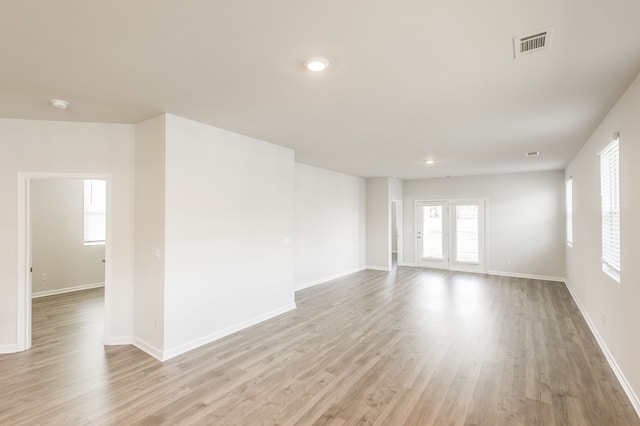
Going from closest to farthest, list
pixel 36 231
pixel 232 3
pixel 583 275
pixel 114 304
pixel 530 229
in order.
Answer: pixel 232 3 < pixel 114 304 < pixel 583 275 < pixel 36 231 < pixel 530 229

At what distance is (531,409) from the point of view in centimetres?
251

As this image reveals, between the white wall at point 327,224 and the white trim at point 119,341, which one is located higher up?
the white wall at point 327,224

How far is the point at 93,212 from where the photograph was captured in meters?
6.68

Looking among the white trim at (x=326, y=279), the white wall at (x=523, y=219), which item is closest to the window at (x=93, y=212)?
the white trim at (x=326, y=279)

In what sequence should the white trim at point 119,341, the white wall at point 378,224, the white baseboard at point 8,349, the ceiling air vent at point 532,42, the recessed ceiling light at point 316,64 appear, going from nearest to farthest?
the ceiling air vent at point 532,42 → the recessed ceiling light at point 316,64 → the white baseboard at point 8,349 → the white trim at point 119,341 → the white wall at point 378,224

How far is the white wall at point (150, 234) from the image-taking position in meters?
3.42

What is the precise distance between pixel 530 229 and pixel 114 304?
875cm

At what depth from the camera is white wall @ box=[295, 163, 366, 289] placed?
6.63m

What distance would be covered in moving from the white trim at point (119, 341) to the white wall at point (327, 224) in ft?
10.8

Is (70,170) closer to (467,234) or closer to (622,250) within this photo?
(622,250)

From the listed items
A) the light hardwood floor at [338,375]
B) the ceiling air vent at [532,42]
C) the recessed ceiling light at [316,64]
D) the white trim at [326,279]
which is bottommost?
the light hardwood floor at [338,375]

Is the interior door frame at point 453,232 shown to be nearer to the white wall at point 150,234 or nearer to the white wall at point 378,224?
the white wall at point 378,224

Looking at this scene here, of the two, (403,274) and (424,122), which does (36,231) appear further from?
(403,274)

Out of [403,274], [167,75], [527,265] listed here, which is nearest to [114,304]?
[167,75]
